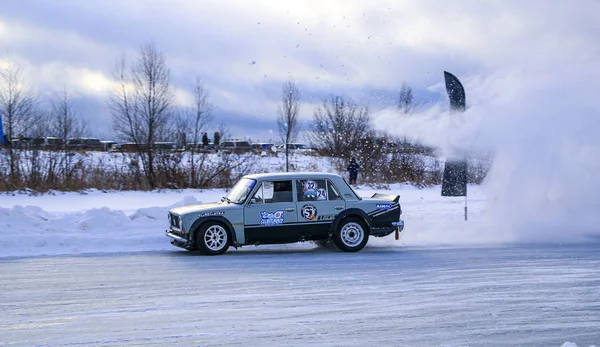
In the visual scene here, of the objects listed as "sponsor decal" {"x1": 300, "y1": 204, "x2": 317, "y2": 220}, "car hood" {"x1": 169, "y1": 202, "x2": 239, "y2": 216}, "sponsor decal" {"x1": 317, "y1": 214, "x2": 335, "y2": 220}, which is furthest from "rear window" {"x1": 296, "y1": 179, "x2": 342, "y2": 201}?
"car hood" {"x1": 169, "y1": 202, "x2": 239, "y2": 216}

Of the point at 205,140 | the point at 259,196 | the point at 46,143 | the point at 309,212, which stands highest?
the point at 205,140

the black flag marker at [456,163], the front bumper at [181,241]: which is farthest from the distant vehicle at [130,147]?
the front bumper at [181,241]

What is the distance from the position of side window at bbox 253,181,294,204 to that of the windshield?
223 millimetres

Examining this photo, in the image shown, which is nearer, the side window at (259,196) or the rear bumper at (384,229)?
the side window at (259,196)

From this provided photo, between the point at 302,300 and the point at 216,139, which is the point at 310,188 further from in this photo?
the point at 216,139

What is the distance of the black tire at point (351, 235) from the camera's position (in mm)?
12922

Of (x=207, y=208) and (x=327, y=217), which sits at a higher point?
(x=207, y=208)

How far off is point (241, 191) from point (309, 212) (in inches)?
57.5

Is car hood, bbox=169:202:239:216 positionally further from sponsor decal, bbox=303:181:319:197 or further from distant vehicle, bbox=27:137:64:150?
distant vehicle, bbox=27:137:64:150

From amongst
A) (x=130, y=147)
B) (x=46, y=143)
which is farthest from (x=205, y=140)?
(x=46, y=143)

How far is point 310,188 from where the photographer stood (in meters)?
13.0

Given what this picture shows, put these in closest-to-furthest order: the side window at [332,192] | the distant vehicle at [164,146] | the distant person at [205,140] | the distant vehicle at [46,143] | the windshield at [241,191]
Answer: the windshield at [241,191] < the side window at [332,192] < the distant vehicle at [46,143] < the distant vehicle at [164,146] < the distant person at [205,140]

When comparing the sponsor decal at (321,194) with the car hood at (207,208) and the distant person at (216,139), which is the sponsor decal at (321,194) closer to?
the car hood at (207,208)

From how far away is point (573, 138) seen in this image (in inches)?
724
